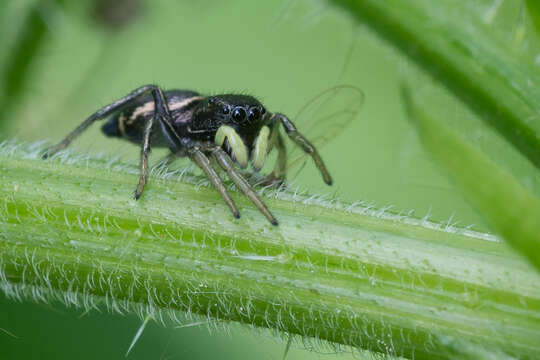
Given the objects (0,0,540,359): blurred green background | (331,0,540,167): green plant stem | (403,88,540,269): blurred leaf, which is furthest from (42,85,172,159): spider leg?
(403,88,540,269): blurred leaf

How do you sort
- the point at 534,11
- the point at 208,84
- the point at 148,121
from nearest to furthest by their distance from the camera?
1. the point at 534,11
2. the point at 148,121
3. the point at 208,84

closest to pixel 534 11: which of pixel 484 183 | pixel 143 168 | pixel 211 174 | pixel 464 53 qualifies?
pixel 464 53

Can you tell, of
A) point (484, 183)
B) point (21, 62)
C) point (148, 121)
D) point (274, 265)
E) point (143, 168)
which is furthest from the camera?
point (21, 62)

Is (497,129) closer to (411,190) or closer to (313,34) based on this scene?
(411,190)

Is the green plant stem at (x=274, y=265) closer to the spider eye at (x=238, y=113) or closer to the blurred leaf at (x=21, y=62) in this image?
the spider eye at (x=238, y=113)

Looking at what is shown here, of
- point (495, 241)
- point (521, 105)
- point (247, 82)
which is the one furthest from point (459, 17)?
point (247, 82)

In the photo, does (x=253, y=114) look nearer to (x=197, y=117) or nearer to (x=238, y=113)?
(x=238, y=113)

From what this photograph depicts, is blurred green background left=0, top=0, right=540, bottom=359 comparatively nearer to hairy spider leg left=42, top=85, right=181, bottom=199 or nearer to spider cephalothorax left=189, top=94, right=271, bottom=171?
hairy spider leg left=42, top=85, right=181, bottom=199
